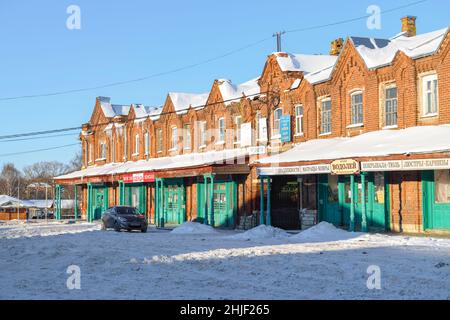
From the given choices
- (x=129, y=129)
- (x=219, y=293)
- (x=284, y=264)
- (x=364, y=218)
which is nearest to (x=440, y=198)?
(x=364, y=218)

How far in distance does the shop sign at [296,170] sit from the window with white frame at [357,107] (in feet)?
11.6

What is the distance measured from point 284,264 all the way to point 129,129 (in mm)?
34416

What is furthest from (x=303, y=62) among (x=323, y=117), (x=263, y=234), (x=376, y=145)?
(x=263, y=234)

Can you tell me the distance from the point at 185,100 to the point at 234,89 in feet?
18.6

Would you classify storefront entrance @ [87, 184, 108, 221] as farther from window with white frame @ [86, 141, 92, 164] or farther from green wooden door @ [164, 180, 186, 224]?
green wooden door @ [164, 180, 186, 224]

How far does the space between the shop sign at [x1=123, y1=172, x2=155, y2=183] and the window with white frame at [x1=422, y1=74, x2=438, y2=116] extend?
1742 cm

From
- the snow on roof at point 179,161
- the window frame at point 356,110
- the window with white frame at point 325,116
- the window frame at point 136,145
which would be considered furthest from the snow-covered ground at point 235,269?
the window frame at point 136,145

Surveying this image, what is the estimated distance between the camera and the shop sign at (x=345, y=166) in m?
23.7

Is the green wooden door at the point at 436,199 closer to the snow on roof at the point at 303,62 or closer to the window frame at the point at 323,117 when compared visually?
the window frame at the point at 323,117

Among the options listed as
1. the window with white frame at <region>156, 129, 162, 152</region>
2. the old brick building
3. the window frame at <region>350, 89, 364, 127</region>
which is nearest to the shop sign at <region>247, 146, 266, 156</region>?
the old brick building

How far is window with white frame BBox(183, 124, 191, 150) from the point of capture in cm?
4097

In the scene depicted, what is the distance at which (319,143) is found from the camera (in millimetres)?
28875

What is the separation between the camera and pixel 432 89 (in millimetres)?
24375

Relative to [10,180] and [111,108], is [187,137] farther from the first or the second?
[10,180]
